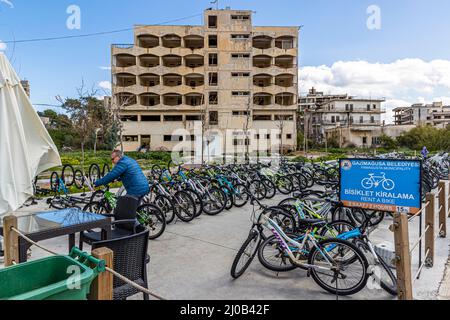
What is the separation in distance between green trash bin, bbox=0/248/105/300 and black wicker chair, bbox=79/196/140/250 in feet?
5.73

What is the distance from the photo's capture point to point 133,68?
122 feet

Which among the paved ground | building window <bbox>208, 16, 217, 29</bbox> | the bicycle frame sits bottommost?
the paved ground

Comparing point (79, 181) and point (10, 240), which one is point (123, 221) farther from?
point (79, 181)

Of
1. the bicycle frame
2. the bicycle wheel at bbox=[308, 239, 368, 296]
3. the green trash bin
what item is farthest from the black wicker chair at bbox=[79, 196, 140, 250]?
the bicycle wheel at bbox=[308, 239, 368, 296]

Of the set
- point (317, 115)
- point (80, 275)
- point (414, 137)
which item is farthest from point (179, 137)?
point (80, 275)

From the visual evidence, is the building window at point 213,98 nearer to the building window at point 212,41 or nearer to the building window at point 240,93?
the building window at point 240,93

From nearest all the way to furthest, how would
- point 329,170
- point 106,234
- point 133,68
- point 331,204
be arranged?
1. point 106,234
2. point 331,204
3. point 329,170
4. point 133,68

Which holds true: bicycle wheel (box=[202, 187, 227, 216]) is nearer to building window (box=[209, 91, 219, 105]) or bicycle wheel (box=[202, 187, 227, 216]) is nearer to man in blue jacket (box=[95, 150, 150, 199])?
man in blue jacket (box=[95, 150, 150, 199])

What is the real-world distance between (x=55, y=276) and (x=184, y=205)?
14.5ft

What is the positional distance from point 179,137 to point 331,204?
33.7 meters

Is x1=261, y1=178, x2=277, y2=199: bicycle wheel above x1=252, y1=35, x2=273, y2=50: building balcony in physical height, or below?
below

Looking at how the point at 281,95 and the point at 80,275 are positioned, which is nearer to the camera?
the point at 80,275

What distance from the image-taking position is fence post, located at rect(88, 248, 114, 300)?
1991 millimetres

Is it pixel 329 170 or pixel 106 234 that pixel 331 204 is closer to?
pixel 106 234
